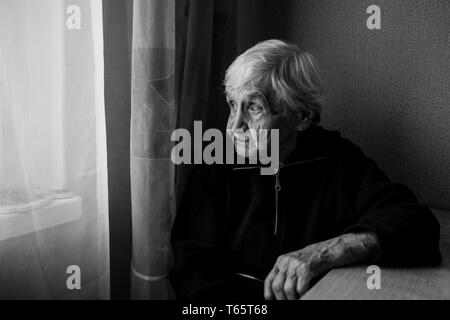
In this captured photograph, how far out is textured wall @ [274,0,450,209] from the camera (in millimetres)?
1257

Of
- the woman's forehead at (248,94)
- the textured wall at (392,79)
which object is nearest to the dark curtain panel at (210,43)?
the textured wall at (392,79)

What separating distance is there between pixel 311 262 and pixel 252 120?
432mm

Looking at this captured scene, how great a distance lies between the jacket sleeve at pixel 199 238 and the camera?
105cm

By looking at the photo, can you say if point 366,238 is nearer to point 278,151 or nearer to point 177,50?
point 278,151

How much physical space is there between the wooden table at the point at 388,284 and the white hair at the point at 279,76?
49 cm

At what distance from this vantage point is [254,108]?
108 cm

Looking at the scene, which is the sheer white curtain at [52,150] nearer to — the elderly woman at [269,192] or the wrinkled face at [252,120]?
the elderly woman at [269,192]

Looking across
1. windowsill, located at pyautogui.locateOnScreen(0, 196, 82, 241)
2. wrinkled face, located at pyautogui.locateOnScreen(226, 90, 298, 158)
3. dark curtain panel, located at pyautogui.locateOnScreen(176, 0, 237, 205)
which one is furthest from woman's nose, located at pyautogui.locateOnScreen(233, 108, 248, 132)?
windowsill, located at pyautogui.locateOnScreen(0, 196, 82, 241)

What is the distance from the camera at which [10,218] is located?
87cm

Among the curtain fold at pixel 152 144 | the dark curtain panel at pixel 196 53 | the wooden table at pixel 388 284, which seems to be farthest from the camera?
the dark curtain panel at pixel 196 53

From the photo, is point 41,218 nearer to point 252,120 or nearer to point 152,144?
point 152,144

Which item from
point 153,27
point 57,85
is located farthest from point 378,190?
point 57,85

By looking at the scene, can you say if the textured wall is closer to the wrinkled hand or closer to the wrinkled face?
the wrinkled face

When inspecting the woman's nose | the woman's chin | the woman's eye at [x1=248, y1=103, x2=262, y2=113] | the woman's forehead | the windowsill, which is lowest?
the windowsill
